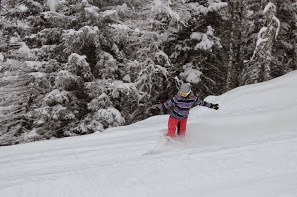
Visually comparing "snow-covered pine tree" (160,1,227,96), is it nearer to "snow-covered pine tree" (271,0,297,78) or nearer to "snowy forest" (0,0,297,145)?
"snowy forest" (0,0,297,145)

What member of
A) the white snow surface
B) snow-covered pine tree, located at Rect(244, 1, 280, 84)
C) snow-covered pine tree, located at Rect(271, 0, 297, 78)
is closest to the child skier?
the white snow surface

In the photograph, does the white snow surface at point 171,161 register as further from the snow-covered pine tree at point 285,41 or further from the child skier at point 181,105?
the snow-covered pine tree at point 285,41

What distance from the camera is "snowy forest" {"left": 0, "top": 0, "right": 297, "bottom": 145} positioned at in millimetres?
13250

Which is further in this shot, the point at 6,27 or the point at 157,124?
the point at 6,27

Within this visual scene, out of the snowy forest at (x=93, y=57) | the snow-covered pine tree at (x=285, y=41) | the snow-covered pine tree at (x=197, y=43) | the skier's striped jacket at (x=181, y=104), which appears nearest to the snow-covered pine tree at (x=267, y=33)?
the snowy forest at (x=93, y=57)

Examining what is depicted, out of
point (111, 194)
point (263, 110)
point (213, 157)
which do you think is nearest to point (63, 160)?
point (111, 194)

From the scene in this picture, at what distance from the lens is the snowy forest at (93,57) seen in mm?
13250

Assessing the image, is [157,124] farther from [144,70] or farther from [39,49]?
[39,49]

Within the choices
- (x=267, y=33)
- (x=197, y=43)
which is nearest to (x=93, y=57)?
(x=197, y=43)

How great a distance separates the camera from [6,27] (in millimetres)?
14297

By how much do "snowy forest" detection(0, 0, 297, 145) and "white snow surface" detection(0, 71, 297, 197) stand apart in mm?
3847

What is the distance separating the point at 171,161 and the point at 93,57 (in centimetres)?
952

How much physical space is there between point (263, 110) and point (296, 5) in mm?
11562

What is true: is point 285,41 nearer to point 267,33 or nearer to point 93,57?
point 267,33
